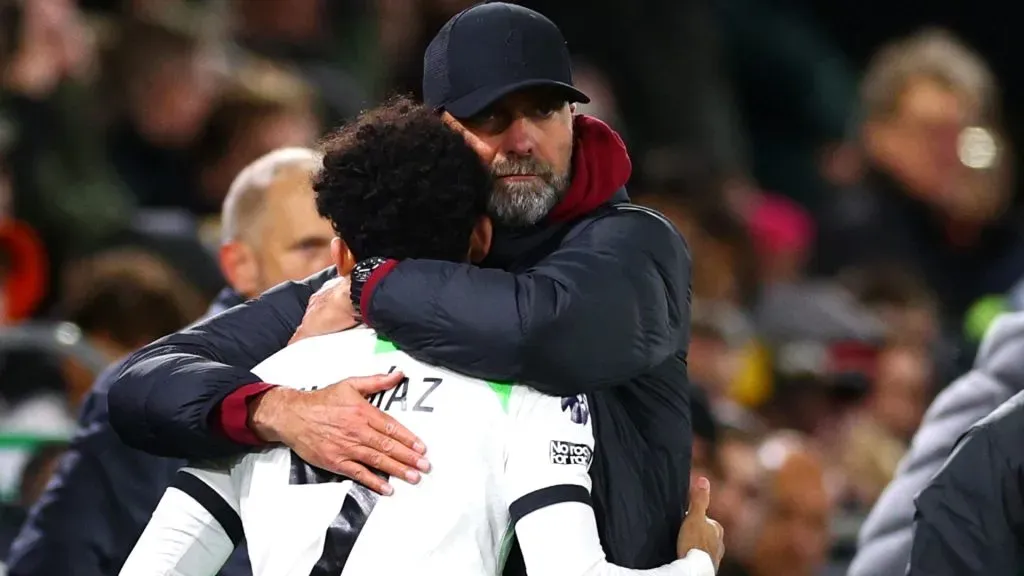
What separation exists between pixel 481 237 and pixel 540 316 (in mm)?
220

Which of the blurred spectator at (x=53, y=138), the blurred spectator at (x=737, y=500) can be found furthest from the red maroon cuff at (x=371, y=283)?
the blurred spectator at (x=53, y=138)

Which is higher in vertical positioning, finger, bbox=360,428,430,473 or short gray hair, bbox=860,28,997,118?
finger, bbox=360,428,430,473

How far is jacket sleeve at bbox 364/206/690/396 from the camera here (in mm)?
3178

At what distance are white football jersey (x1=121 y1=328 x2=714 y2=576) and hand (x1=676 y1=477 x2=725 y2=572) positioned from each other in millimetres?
100

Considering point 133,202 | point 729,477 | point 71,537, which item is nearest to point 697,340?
point 729,477

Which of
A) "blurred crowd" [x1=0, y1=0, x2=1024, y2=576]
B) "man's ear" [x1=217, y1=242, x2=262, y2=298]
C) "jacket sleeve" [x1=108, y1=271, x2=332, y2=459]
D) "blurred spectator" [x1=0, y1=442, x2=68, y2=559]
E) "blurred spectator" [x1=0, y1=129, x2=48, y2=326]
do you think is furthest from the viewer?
"blurred spectator" [x1=0, y1=129, x2=48, y2=326]

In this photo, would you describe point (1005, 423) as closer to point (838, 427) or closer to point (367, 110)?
point (367, 110)

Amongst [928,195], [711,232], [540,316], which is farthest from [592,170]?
[928,195]

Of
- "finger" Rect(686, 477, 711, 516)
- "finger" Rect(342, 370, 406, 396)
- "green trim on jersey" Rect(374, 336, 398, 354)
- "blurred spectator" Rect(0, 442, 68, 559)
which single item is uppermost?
"green trim on jersey" Rect(374, 336, 398, 354)

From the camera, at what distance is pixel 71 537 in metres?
4.47

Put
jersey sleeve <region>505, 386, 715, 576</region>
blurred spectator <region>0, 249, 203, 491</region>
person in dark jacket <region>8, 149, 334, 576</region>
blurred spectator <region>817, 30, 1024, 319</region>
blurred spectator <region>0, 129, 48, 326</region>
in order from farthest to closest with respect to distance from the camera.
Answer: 1. blurred spectator <region>817, 30, 1024, 319</region>
2. blurred spectator <region>0, 129, 48, 326</region>
3. blurred spectator <region>0, 249, 203, 491</region>
4. person in dark jacket <region>8, 149, 334, 576</region>
5. jersey sleeve <region>505, 386, 715, 576</region>

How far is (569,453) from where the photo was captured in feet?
10.4

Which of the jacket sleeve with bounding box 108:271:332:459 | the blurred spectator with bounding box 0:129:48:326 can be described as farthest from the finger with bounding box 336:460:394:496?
the blurred spectator with bounding box 0:129:48:326

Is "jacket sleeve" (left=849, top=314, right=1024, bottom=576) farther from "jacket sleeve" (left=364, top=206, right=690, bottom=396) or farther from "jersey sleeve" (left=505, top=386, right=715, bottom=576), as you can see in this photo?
"jersey sleeve" (left=505, top=386, right=715, bottom=576)
